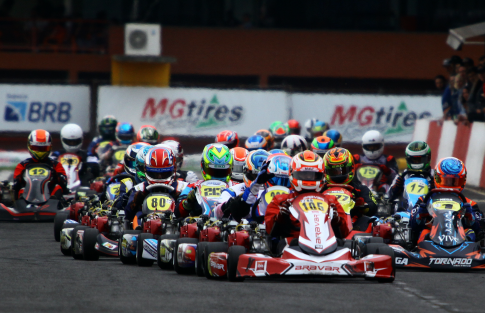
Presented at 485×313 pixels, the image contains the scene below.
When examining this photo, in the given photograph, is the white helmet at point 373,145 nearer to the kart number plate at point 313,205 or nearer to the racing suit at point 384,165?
the racing suit at point 384,165

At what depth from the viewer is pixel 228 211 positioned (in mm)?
9258

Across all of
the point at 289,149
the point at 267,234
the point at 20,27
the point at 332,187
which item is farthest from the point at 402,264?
the point at 20,27

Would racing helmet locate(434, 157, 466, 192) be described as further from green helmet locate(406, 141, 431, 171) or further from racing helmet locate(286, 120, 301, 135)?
racing helmet locate(286, 120, 301, 135)

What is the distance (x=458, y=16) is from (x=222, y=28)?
7203 millimetres

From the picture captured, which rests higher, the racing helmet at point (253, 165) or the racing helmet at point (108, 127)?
the racing helmet at point (253, 165)

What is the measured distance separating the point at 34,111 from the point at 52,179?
10.3m

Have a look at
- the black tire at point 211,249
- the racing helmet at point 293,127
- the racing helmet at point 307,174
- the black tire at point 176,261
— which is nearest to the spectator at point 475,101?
the racing helmet at point 293,127

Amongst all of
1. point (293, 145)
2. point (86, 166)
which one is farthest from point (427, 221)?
point (86, 166)

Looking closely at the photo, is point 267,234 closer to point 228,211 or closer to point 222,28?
point 228,211

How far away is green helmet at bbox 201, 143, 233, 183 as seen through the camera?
32.0 ft

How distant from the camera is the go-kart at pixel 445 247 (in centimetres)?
932

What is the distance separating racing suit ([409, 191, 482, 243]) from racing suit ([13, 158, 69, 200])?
6515 mm

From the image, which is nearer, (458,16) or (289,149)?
(289,149)

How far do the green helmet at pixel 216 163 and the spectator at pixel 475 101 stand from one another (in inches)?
337
